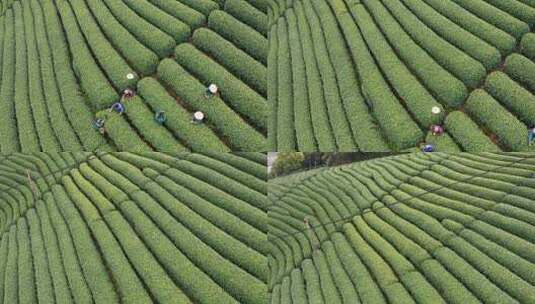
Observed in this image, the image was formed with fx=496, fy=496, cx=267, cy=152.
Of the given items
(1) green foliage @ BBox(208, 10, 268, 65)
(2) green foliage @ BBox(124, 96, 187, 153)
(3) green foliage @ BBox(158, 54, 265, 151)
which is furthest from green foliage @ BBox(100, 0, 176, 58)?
(2) green foliage @ BBox(124, 96, 187, 153)

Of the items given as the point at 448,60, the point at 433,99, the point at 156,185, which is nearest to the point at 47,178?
Result: the point at 156,185

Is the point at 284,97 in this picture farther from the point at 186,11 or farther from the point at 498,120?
the point at 498,120

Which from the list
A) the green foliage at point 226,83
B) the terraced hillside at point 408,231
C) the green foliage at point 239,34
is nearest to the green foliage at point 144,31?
the green foliage at point 226,83

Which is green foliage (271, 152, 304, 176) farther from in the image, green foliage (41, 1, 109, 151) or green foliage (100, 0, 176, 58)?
green foliage (100, 0, 176, 58)

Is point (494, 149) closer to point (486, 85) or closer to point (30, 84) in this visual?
point (486, 85)

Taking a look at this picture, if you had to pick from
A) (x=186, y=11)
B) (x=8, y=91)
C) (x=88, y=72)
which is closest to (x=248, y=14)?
(x=186, y=11)

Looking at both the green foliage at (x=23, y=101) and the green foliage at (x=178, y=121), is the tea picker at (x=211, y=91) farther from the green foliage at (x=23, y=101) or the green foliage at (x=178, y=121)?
the green foliage at (x=23, y=101)

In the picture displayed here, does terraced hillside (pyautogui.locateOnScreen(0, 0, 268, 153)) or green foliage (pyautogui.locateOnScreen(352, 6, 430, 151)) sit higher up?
terraced hillside (pyautogui.locateOnScreen(0, 0, 268, 153))
